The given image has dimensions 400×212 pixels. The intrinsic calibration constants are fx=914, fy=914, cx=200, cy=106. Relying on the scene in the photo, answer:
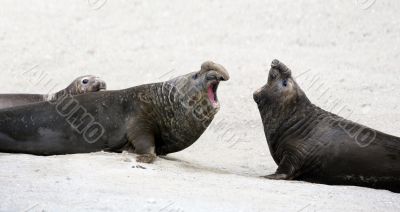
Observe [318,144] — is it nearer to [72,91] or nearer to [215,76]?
[215,76]

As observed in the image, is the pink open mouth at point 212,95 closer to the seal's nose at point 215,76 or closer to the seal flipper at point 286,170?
the seal's nose at point 215,76

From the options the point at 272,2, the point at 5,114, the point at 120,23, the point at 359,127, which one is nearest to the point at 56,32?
the point at 120,23

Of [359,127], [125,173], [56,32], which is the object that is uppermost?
[56,32]

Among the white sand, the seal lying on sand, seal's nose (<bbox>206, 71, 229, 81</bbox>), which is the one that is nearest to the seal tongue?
seal's nose (<bbox>206, 71, 229, 81</bbox>)

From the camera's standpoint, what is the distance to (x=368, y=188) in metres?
7.80

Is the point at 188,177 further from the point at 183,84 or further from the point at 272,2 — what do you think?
the point at 272,2

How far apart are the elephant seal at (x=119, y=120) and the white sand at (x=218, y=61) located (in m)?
0.37

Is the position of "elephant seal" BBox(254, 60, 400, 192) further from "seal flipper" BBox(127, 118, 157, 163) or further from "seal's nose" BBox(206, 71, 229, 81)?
"seal flipper" BBox(127, 118, 157, 163)

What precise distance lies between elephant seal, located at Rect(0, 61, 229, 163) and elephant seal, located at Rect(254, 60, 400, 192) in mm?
770

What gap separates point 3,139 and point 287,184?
2.73 meters

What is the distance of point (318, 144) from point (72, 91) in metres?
3.14

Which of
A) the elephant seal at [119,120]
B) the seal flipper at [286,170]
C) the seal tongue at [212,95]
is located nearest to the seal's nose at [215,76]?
the elephant seal at [119,120]

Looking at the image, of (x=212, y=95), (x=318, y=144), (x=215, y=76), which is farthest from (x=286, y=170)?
(x=215, y=76)

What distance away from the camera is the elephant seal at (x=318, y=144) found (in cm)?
811
